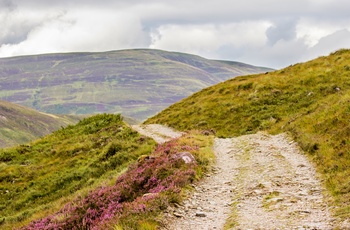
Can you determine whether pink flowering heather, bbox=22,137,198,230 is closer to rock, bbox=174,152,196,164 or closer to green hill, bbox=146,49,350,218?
rock, bbox=174,152,196,164

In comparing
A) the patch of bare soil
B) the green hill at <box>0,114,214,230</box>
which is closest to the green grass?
the green hill at <box>0,114,214,230</box>

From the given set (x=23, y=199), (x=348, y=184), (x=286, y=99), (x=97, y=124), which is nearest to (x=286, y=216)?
(x=348, y=184)

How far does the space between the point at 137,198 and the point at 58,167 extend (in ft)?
64.3

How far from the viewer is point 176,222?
1216 cm

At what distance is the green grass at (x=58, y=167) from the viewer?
81.4 ft

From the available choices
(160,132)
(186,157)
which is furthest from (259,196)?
(160,132)

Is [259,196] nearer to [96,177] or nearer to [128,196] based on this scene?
[128,196]

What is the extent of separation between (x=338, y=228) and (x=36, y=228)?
1267cm

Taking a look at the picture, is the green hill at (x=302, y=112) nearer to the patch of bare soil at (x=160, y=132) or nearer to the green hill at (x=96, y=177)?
the patch of bare soil at (x=160, y=132)

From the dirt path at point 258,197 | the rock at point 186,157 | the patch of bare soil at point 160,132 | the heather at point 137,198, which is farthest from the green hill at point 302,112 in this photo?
the rock at point 186,157

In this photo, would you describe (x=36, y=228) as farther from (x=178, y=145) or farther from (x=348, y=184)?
(x=348, y=184)

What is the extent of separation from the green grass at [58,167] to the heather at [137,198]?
345 cm

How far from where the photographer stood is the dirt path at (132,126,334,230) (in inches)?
459

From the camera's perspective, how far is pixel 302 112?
106ft
